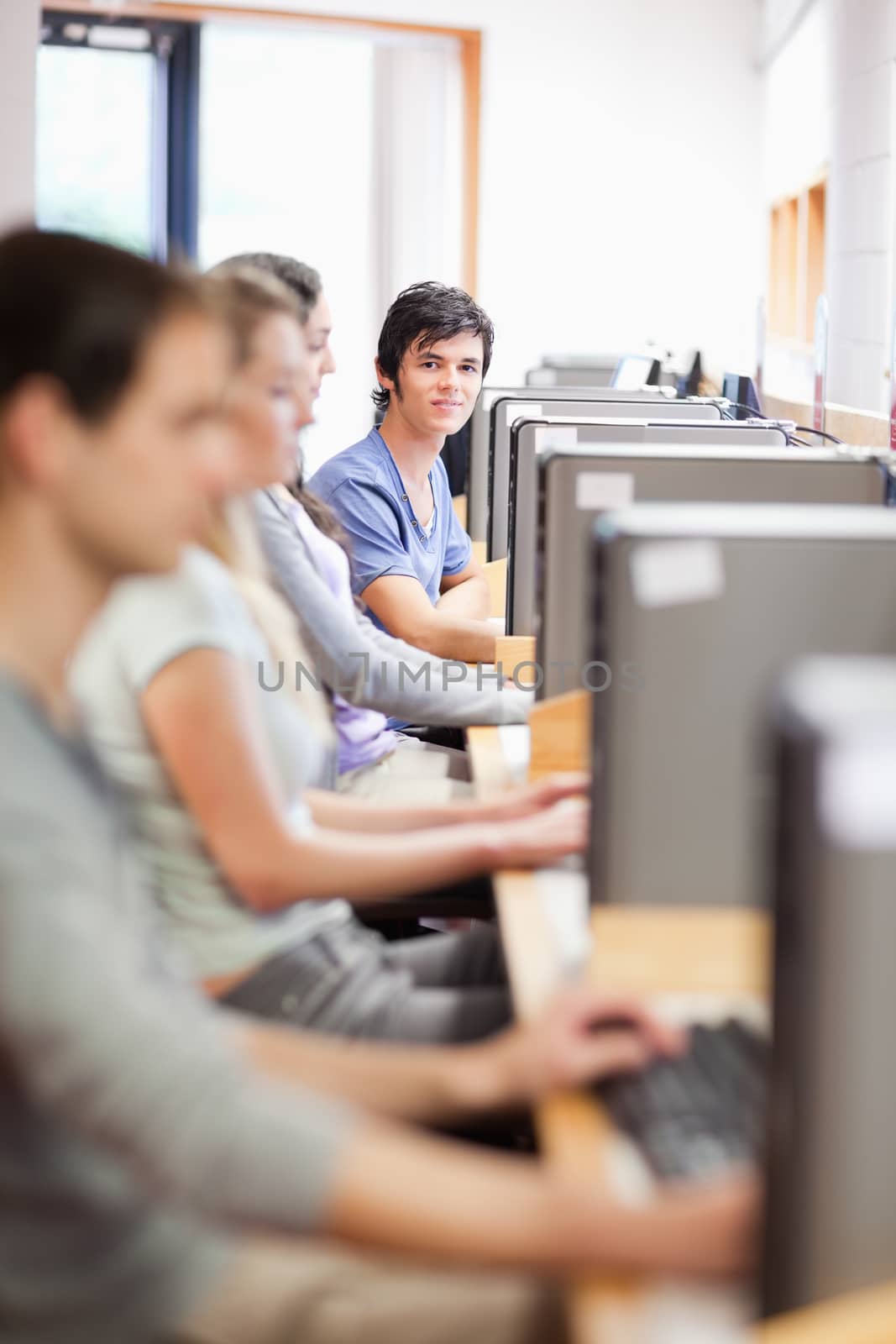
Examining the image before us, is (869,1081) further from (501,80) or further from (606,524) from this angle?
(501,80)

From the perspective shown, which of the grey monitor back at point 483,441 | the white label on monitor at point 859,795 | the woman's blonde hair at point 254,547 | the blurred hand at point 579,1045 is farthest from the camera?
the grey monitor back at point 483,441

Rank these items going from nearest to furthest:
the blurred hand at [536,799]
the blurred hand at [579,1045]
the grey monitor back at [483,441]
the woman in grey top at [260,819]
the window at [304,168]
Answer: the blurred hand at [579,1045] < the woman in grey top at [260,819] < the blurred hand at [536,799] < the grey monitor back at [483,441] < the window at [304,168]

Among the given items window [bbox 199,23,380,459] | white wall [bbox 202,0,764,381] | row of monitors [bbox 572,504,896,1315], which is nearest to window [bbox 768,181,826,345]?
white wall [bbox 202,0,764,381]

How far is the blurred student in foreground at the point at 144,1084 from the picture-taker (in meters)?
0.75

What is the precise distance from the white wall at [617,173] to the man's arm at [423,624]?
13.5ft

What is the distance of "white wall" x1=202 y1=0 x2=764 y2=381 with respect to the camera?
21.5ft

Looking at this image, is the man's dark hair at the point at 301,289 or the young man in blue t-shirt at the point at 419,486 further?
the young man in blue t-shirt at the point at 419,486

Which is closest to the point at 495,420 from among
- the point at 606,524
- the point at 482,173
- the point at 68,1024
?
the point at 606,524

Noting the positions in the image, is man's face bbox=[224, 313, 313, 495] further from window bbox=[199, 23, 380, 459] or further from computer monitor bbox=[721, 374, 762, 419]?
window bbox=[199, 23, 380, 459]

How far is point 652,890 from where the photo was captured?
1.26 m

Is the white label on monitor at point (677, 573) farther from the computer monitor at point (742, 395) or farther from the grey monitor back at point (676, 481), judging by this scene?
the computer monitor at point (742, 395)

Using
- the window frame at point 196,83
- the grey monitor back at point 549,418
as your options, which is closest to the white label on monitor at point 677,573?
the grey monitor back at point 549,418

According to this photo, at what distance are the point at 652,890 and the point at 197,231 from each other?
20.0 feet

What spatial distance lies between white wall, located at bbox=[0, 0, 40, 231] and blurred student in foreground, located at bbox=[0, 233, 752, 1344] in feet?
8.79
